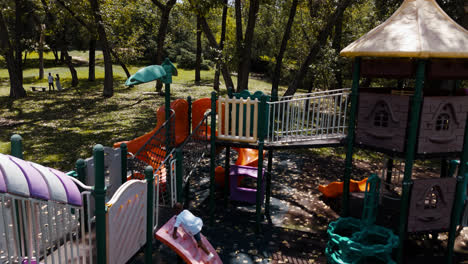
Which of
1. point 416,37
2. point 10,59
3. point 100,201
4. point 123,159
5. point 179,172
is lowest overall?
point 179,172

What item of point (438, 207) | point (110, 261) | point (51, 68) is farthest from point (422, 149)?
point (51, 68)

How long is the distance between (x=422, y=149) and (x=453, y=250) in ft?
9.62

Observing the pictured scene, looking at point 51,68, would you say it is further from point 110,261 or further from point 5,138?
point 110,261

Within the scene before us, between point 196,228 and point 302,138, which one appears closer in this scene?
point 196,228

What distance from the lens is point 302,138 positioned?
945 centimetres

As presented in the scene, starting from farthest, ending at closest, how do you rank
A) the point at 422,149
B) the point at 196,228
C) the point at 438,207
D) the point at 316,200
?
the point at 316,200 → the point at 438,207 → the point at 422,149 → the point at 196,228

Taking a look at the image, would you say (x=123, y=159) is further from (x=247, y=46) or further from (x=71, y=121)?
(x=71, y=121)

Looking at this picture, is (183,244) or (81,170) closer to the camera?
(81,170)

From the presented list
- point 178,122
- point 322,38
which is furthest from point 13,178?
point 322,38

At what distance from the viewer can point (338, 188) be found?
36.7ft

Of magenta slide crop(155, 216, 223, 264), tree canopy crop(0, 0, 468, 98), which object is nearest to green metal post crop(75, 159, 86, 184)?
magenta slide crop(155, 216, 223, 264)

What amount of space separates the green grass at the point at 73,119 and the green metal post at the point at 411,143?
10791 mm

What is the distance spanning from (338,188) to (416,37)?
5301mm

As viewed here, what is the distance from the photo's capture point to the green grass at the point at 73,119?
15008 millimetres
